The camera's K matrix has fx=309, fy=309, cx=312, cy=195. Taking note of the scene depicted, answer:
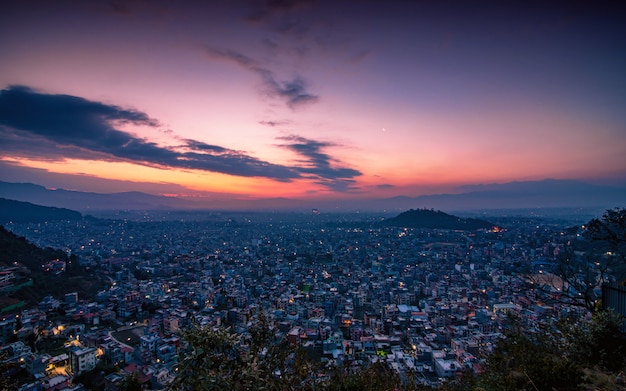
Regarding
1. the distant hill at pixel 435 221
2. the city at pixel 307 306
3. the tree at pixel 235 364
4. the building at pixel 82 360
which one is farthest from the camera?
the distant hill at pixel 435 221

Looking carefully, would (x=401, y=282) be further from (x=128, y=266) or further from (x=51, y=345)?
(x=128, y=266)

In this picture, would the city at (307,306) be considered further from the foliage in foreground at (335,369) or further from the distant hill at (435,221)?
the distant hill at (435,221)

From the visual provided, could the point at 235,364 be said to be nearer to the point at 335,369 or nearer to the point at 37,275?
the point at 335,369

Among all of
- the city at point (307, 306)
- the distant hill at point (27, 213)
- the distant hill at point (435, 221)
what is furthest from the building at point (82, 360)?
the distant hill at point (27, 213)

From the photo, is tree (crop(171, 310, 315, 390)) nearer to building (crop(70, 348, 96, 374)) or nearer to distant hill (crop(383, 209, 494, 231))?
building (crop(70, 348, 96, 374))

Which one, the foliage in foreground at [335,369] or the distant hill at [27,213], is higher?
the foliage in foreground at [335,369]

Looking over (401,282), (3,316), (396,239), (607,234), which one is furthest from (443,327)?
(396,239)

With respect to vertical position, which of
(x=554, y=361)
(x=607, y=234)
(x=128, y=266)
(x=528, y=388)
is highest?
(x=607, y=234)
